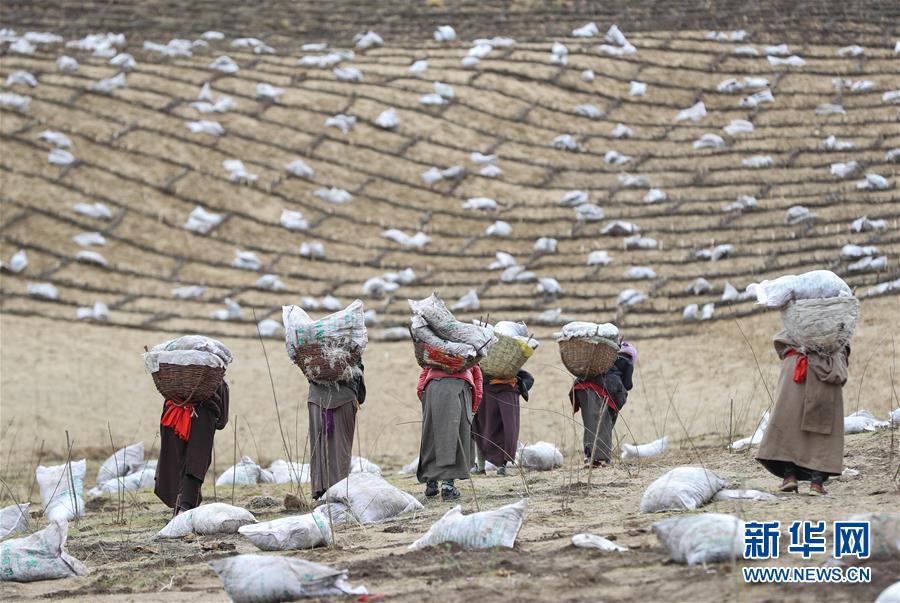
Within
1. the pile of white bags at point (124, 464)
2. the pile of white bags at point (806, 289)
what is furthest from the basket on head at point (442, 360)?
the pile of white bags at point (124, 464)

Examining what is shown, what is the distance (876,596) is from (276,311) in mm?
8457

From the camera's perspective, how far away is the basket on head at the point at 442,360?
15.9 feet

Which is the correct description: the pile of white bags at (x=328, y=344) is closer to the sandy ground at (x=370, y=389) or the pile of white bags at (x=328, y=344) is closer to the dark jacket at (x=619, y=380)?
the dark jacket at (x=619, y=380)

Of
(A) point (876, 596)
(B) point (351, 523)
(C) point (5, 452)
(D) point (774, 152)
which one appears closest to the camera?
(A) point (876, 596)

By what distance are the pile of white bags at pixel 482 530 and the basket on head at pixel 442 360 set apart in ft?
4.60

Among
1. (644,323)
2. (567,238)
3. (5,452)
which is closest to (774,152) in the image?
(567,238)

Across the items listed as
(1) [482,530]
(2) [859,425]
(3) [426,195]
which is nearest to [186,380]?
(1) [482,530]

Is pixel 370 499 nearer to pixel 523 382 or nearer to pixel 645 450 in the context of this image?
pixel 523 382

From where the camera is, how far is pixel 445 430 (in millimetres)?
4824

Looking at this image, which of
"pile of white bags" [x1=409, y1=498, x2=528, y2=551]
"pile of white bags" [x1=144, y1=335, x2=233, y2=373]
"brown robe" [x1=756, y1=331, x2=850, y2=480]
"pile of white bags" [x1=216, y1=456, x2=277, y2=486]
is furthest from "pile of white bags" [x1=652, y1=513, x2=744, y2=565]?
"pile of white bags" [x1=216, y1=456, x2=277, y2=486]

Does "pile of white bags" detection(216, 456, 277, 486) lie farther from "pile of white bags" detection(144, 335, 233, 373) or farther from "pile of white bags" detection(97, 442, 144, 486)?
"pile of white bags" detection(144, 335, 233, 373)

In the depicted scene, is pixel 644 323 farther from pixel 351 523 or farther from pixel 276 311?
pixel 351 523

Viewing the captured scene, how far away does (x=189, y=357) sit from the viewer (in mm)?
4863

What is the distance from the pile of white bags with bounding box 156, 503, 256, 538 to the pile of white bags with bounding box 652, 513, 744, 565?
1822 millimetres
